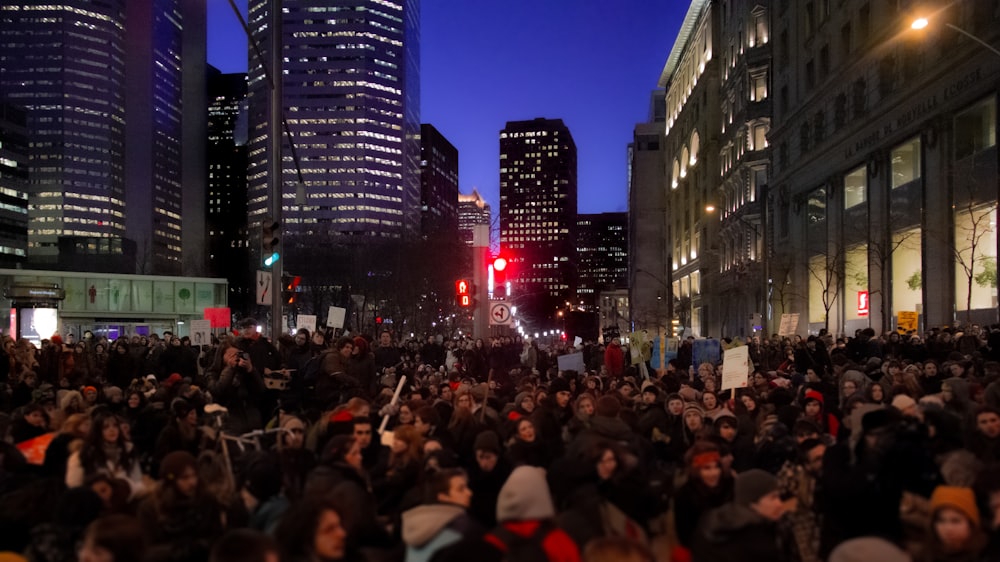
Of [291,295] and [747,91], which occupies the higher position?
[747,91]

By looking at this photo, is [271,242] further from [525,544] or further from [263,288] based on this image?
[525,544]

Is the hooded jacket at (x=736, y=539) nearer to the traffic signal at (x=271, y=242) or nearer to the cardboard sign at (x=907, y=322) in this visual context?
the traffic signal at (x=271, y=242)

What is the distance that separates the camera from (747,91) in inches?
2272

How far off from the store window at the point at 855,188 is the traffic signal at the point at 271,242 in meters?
30.6

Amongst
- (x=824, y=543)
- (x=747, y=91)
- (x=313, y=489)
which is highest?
(x=747, y=91)

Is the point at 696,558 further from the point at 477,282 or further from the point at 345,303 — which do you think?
the point at 345,303

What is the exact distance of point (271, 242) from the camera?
16.7 meters

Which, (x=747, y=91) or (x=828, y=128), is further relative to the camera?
(x=747, y=91)

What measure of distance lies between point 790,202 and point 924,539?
47.1 meters

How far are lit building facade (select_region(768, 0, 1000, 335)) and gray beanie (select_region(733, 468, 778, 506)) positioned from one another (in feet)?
70.9

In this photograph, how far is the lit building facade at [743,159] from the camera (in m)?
55.6

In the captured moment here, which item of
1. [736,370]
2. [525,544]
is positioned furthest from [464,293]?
[525,544]

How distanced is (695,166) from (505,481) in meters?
75.5

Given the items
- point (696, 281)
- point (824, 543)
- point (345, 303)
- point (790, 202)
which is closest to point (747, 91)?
point (790, 202)
